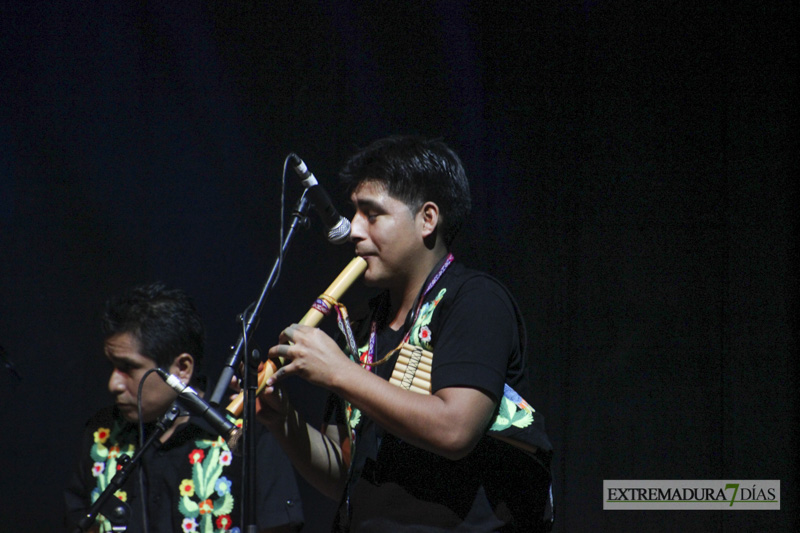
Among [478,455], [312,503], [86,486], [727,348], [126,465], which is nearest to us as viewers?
[478,455]

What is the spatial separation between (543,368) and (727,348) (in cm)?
74

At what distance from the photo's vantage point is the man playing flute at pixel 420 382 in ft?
5.17

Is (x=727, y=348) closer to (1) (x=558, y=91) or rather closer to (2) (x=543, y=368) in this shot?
(2) (x=543, y=368)

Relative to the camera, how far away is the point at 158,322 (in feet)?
8.97

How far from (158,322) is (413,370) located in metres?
1.34

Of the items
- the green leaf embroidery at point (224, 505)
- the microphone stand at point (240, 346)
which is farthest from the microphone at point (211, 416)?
the green leaf embroidery at point (224, 505)

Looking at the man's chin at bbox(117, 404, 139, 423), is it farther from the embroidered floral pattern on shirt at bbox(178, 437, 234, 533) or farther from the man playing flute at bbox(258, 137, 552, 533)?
the man playing flute at bbox(258, 137, 552, 533)

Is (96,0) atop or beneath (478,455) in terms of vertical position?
atop

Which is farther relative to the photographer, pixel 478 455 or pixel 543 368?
pixel 543 368

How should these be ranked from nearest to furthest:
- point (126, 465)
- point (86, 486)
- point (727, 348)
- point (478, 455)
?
point (478, 455) → point (126, 465) → point (86, 486) → point (727, 348)

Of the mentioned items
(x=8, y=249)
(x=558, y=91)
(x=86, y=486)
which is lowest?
(x=86, y=486)

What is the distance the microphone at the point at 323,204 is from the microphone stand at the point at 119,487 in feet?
1.97

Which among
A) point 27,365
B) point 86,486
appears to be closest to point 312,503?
point 86,486

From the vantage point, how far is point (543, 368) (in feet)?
10.5
